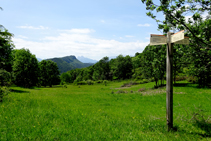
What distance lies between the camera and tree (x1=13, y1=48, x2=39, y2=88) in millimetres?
41000

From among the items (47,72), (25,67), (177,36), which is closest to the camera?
(177,36)

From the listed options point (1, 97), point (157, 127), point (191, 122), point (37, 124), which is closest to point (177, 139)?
point (157, 127)

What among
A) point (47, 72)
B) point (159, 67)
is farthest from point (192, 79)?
point (47, 72)

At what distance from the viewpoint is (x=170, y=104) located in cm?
623

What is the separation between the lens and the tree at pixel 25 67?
135ft

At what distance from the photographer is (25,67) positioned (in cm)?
4219

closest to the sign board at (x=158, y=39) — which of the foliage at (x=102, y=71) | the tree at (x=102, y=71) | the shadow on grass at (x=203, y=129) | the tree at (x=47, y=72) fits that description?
the shadow on grass at (x=203, y=129)

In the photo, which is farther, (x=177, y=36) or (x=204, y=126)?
(x=204, y=126)

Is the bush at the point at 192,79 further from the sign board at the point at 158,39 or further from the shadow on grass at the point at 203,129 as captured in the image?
the sign board at the point at 158,39

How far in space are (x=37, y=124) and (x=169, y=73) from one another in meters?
6.47

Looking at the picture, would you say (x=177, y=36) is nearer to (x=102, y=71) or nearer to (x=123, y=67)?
(x=123, y=67)

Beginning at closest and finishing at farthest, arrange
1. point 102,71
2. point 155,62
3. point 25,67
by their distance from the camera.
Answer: point 155,62
point 25,67
point 102,71

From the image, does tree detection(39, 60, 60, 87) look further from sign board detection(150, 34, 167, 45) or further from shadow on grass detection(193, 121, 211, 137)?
shadow on grass detection(193, 121, 211, 137)

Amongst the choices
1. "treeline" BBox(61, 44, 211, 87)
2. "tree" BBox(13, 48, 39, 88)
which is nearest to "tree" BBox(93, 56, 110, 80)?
"treeline" BBox(61, 44, 211, 87)
